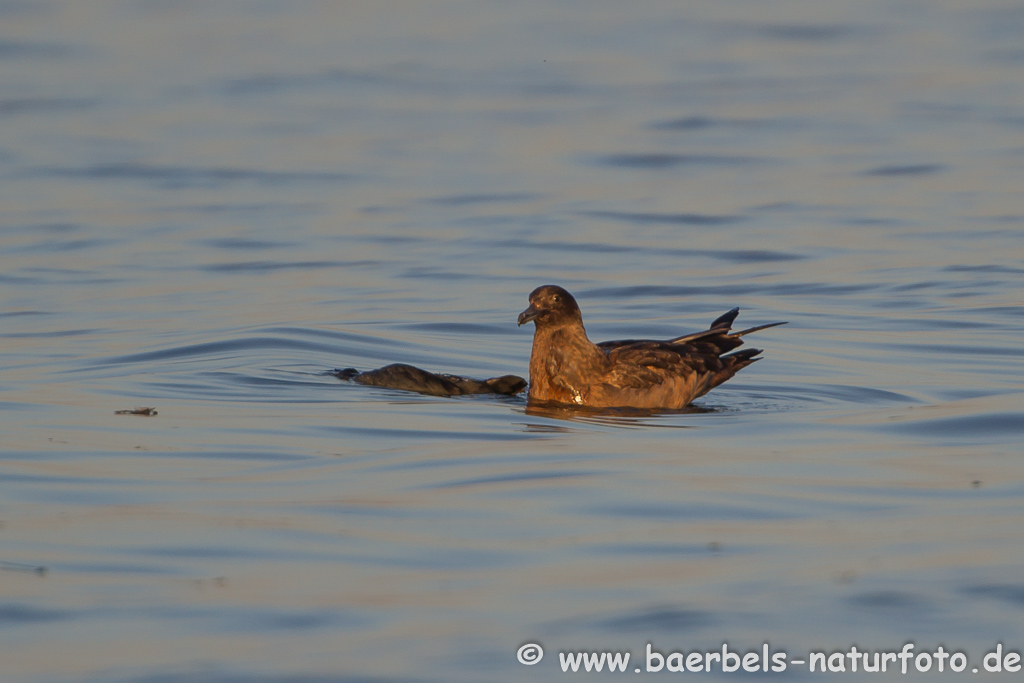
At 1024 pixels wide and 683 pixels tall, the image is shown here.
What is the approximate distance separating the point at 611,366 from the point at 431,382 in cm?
120

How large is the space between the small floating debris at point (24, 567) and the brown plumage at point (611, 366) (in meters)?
5.41

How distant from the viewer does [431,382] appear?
11453mm

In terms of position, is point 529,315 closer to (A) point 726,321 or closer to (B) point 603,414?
(B) point 603,414

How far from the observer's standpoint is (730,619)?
593cm

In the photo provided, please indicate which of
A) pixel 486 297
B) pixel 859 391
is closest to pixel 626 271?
pixel 486 297

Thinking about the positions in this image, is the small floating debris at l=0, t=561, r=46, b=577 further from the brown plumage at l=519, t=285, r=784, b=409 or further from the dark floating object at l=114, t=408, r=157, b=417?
the brown plumage at l=519, t=285, r=784, b=409

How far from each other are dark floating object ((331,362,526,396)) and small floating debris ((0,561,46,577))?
4.94 meters

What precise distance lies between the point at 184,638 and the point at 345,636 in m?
0.53

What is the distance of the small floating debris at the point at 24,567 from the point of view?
654 cm

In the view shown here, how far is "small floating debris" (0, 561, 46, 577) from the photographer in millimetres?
6543

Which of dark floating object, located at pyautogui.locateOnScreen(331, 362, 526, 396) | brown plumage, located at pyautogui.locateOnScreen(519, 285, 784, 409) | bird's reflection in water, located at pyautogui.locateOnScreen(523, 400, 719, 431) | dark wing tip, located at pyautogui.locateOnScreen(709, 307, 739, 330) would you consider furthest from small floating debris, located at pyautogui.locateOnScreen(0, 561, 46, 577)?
dark wing tip, located at pyautogui.locateOnScreen(709, 307, 739, 330)

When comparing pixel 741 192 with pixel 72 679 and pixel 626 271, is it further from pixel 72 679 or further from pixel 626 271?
pixel 72 679

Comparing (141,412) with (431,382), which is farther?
(431,382)

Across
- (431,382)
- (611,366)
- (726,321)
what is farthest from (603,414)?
(726,321)
